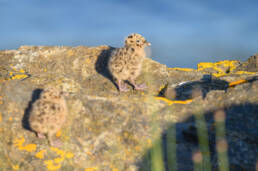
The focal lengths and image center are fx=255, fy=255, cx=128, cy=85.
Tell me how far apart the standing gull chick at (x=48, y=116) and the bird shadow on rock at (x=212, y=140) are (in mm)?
1941

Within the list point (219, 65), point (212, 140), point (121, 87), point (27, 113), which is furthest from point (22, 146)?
point (219, 65)

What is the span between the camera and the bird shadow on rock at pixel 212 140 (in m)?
5.02

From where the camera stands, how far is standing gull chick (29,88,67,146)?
5.38 m

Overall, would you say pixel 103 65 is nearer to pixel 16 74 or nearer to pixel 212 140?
pixel 16 74

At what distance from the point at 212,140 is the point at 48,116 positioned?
11.5 ft

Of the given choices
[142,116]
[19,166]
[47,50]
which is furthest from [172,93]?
[47,50]

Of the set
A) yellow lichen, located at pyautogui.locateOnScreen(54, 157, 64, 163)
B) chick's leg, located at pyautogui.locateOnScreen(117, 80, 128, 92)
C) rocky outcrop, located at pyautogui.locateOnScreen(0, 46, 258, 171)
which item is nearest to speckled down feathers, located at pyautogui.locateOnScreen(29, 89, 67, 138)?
rocky outcrop, located at pyautogui.locateOnScreen(0, 46, 258, 171)

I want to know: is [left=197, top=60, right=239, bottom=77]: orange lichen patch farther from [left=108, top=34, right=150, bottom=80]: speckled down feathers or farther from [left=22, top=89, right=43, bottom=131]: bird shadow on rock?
[left=22, top=89, right=43, bottom=131]: bird shadow on rock

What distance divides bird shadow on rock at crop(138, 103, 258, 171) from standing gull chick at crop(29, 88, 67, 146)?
1.94m

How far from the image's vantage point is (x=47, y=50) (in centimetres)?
997

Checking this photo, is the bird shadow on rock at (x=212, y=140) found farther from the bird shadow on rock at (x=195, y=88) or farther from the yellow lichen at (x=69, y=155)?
the yellow lichen at (x=69, y=155)

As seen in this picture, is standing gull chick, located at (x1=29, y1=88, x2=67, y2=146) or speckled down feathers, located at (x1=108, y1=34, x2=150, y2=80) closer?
standing gull chick, located at (x1=29, y1=88, x2=67, y2=146)

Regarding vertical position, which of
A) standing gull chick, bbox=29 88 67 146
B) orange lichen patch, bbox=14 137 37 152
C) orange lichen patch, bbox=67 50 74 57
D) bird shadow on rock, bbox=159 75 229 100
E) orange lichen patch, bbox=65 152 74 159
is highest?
orange lichen patch, bbox=67 50 74 57

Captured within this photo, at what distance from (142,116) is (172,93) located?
1.84 metres
